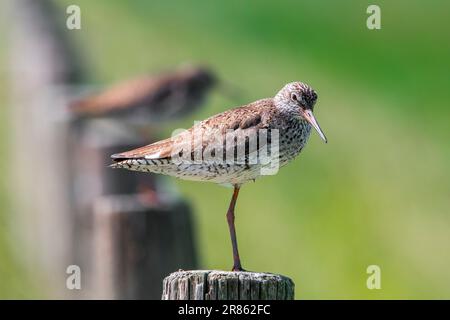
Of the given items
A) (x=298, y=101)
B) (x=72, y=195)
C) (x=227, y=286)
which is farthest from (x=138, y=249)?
(x=72, y=195)

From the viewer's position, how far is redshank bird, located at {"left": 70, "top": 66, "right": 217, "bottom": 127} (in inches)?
543

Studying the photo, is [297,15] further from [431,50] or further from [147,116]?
[147,116]

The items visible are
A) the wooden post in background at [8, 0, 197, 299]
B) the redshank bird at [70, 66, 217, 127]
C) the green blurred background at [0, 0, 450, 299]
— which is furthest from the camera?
the redshank bird at [70, 66, 217, 127]

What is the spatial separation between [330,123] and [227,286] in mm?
9257

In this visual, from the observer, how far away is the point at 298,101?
25.5 ft

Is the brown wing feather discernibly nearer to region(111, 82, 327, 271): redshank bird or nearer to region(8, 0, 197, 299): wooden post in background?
region(111, 82, 327, 271): redshank bird

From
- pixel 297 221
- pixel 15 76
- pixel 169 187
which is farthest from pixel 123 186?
pixel 297 221

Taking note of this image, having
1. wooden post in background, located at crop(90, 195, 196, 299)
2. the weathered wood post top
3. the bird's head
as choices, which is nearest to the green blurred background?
wooden post in background, located at crop(90, 195, 196, 299)

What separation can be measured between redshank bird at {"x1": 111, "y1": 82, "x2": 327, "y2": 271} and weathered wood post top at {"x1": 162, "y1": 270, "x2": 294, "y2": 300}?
3.96ft

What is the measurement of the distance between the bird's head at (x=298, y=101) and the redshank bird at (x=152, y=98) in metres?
5.70

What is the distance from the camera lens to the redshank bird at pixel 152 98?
45.2 feet

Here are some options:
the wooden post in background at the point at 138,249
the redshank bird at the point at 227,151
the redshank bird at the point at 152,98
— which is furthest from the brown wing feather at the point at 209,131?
Answer: the redshank bird at the point at 152,98
